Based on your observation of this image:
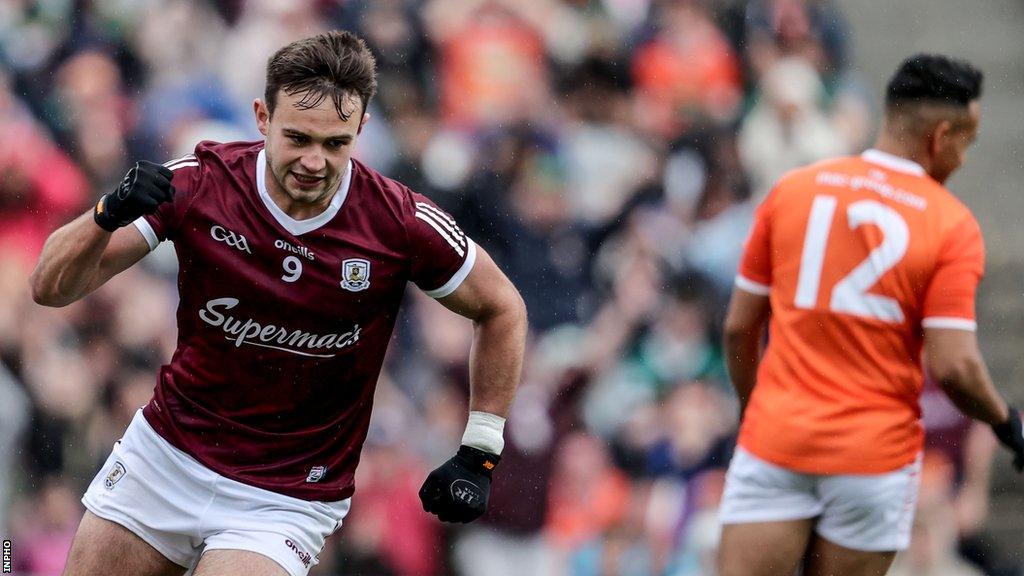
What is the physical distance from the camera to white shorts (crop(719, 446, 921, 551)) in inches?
182

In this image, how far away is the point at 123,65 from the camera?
771 cm

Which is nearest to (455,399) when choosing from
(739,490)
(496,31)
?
(496,31)

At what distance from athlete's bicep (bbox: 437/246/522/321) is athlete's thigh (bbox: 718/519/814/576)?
3.56 feet

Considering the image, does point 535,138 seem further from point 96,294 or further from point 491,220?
point 96,294

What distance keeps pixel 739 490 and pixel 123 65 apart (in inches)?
175

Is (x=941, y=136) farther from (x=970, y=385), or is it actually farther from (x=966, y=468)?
(x=966, y=468)

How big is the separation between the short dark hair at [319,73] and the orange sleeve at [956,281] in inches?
72.9

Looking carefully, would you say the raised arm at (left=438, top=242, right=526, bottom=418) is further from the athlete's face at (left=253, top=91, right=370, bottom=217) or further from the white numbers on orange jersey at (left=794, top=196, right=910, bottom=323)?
the white numbers on orange jersey at (left=794, top=196, right=910, bottom=323)

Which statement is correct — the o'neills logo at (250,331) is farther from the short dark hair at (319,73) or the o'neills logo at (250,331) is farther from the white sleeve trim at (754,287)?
the white sleeve trim at (754,287)

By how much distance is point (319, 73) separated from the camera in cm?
412

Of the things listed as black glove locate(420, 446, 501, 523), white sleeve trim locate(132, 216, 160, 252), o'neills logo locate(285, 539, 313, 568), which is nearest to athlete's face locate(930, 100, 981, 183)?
black glove locate(420, 446, 501, 523)

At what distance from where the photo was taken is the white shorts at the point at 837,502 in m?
4.63

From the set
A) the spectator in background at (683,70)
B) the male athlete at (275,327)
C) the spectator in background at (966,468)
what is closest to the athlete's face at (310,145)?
the male athlete at (275,327)

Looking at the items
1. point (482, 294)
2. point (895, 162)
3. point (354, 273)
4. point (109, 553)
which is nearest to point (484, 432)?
point (482, 294)
